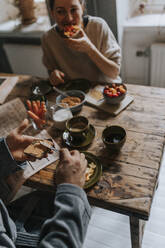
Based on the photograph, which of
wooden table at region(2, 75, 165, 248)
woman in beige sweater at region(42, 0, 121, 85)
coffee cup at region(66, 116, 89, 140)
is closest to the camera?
wooden table at region(2, 75, 165, 248)

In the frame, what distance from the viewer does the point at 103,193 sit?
3.00 ft

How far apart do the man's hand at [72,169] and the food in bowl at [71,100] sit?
1.50 feet

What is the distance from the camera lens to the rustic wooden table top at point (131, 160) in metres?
0.89

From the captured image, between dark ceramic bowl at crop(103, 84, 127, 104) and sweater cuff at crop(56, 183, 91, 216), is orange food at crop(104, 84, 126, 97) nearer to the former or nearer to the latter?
dark ceramic bowl at crop(103, 84, 127, 104)

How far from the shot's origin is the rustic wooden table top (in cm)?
89

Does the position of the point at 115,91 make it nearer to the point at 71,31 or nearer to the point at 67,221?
the point at 71,31

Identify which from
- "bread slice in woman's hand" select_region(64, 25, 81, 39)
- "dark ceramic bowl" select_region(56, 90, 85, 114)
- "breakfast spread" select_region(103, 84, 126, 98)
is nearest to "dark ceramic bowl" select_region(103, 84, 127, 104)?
"breakfast spread" select_region(103, 84, 126, 98)

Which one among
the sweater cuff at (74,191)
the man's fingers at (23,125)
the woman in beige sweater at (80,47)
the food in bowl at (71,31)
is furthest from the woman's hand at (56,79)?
the sweater cuff at (74,191)

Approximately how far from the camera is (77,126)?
120 cm

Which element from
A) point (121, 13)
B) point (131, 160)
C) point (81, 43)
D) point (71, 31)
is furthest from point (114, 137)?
point (121, 13)

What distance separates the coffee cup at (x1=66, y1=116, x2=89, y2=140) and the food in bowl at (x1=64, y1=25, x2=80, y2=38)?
0.62 metres

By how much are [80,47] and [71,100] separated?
1.25ft

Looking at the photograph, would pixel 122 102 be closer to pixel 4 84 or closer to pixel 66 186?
pixel 66 186

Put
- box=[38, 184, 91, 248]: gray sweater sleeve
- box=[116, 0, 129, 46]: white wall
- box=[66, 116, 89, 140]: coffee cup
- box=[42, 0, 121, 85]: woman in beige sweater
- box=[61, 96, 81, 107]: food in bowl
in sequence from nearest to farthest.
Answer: box=[38, 184, 91, 248]: gray sweater sleeve < box=[66, 116, 89, 140]: coffee cup < box=[61, 96, 81, 107]: food in bowl < box=[42, 0, 121, 85]: woman in beige sweater < box=[116, 0, 129, 46]: white wall
